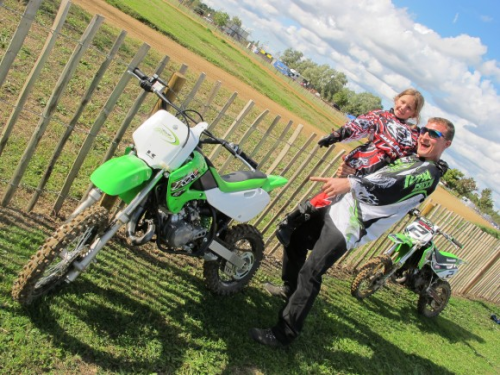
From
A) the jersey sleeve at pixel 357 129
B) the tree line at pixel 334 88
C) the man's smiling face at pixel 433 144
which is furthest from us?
the tree line at pixel 334 88

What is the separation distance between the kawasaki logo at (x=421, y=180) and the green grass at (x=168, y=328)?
1947 mm

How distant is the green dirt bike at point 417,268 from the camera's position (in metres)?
6.15

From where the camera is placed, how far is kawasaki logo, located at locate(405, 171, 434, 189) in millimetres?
3377

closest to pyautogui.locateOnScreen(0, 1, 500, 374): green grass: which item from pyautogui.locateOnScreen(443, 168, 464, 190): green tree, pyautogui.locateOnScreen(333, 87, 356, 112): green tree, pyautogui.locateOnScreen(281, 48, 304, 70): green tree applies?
pyautogui.locateOnScreen(443, 168, 464, 190): green tree

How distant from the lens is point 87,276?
3.50 meters

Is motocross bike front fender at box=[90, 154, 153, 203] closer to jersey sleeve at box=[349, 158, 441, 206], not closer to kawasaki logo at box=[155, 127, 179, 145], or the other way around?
kawasaki logo at box=[155, 127, 179, 145]

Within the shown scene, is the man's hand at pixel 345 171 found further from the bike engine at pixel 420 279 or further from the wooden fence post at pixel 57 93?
the bike engine at pixel 420 279

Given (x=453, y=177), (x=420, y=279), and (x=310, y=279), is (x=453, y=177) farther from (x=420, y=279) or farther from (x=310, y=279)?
(x=310, y=279)

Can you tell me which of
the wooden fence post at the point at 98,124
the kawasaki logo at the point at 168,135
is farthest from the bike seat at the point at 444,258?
the wooden fence post at the point at 98,124

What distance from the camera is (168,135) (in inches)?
118

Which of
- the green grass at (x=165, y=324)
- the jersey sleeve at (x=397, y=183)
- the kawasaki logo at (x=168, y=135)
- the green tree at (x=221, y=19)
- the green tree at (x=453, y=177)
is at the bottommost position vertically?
the green grass at (x=165, y=324)

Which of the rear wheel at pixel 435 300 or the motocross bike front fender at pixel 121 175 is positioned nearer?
the motocross bike front fender at pixel 121 175

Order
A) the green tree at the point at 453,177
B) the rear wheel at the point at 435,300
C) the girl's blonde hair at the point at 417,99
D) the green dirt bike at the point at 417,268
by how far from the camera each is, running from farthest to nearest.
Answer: the green tree at the point at 453,177 < the rear wheel at the point at 435,300 < the green dirt bike at the point at 417,268 < the girl's blonde hair at the point at 417,99

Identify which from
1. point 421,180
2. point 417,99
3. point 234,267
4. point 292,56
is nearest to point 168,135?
point 234,267
